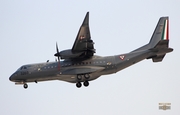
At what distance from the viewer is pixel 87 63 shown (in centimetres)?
5953

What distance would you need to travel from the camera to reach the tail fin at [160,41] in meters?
58.9

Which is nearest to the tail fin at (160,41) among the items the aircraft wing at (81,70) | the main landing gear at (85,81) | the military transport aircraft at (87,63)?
the military transport aircraft at (87,63)

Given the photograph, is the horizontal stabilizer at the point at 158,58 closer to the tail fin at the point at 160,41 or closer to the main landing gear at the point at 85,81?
the tail fin at the point at 160,41

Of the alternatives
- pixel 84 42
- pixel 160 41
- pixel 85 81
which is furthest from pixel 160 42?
pixel 85 81

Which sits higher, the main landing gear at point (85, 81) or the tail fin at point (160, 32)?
the tail fin at point (160, 32)

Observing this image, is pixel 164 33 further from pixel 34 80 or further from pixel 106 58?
Answer: pixel 34 80

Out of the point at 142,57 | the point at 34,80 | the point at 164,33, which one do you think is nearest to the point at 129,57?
the point at 142,57

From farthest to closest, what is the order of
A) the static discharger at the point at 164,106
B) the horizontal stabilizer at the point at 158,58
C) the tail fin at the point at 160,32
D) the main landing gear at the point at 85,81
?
the tail fin at the point at 160,32, the horizontal stabilizer at the point at 158,58, the main landing gear at the point at 85,81, the static discharger at the point at 164,106

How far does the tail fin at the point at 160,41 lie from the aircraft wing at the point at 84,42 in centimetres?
681

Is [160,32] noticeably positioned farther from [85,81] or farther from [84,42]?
[85,81]

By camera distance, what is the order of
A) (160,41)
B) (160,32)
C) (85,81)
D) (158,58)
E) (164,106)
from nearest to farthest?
(160,41)
(164,106)
(158,58)
(85,81)
(160,32)

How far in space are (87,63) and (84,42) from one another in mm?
3816

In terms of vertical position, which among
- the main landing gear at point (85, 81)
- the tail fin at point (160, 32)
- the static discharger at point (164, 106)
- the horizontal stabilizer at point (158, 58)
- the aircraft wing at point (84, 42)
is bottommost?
the static discharger at point (164, 106)

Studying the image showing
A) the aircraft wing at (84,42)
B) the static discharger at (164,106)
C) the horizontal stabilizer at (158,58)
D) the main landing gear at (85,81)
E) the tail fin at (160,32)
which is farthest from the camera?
the tail fin at (160,32)
